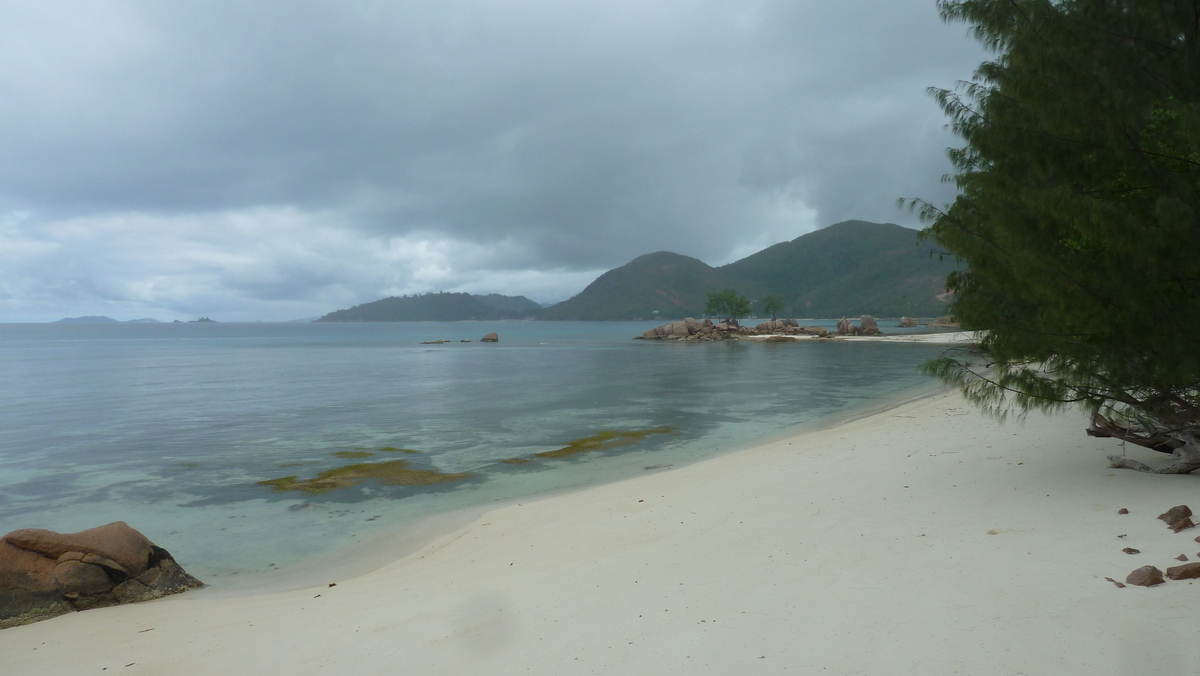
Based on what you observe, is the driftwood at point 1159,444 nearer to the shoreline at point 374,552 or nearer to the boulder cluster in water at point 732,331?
the shoreline at point 374,552

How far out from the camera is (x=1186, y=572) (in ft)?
15.0

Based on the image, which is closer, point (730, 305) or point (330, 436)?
point (330, 436)

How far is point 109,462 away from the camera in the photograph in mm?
19969

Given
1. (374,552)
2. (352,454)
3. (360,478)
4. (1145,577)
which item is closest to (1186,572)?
(1145,577)

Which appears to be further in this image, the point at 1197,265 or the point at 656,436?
the point at 656,436

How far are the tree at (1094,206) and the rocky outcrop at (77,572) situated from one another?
39.3 ft

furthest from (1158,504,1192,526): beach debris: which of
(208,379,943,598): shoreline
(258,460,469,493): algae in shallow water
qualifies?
(258,460,469,493): algae in shallow water

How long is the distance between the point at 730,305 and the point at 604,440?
376 feet

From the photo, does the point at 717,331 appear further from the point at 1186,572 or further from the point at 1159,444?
the point at 1186,572

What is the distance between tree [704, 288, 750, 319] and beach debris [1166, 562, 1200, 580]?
128 m

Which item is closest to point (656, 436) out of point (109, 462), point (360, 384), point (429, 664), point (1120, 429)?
point (1120, 429)

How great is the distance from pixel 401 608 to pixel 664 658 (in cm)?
326

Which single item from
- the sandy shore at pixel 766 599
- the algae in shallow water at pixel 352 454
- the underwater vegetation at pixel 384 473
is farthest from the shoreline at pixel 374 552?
the algae in shallow water at pixel 352 454

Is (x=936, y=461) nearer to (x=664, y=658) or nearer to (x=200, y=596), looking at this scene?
(x=664, y=658)
